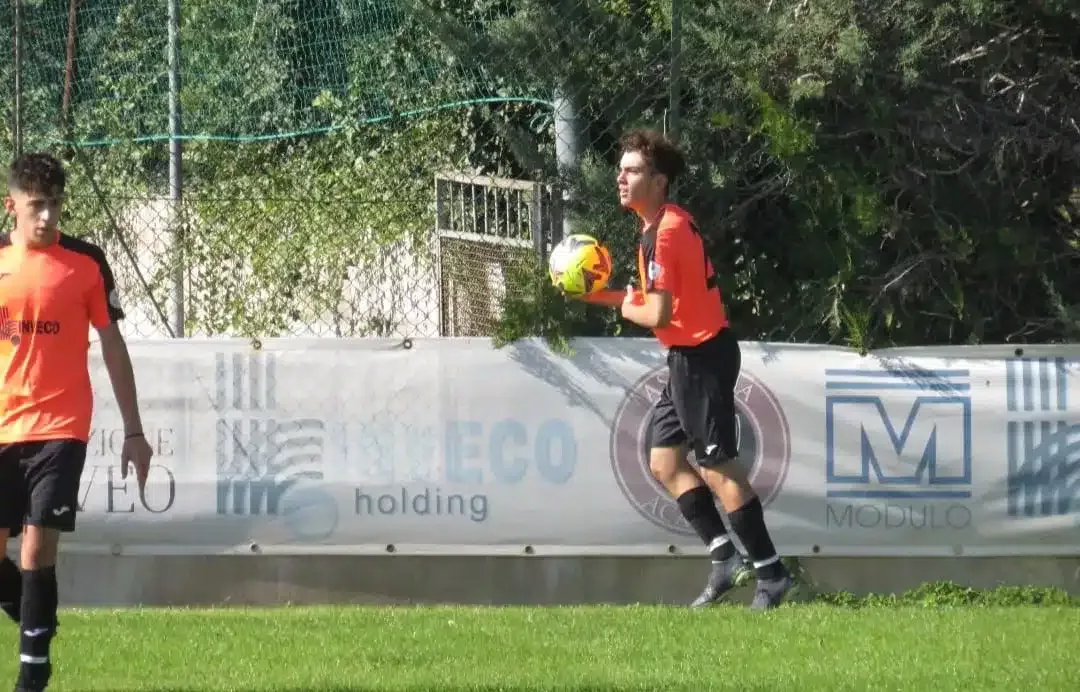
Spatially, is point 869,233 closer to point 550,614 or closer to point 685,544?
point 685,544

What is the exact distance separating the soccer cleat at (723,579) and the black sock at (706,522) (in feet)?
0.11

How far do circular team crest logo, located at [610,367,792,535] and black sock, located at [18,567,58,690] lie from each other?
3.17 meters

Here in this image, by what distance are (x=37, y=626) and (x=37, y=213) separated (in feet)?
4.73

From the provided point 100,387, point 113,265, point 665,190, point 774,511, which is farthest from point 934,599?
point 113,265

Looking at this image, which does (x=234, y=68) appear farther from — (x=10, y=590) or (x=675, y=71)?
(x=10, y=590)

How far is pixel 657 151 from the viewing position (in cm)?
752

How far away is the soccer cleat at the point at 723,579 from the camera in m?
7.56

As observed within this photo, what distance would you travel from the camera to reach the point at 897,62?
8.25 meters

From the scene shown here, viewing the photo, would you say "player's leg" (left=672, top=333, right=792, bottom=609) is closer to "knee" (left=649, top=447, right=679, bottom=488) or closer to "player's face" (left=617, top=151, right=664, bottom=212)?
"knee" (left=649, top=447, right=679, bottom=488)

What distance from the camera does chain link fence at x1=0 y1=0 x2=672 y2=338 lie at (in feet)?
27.8

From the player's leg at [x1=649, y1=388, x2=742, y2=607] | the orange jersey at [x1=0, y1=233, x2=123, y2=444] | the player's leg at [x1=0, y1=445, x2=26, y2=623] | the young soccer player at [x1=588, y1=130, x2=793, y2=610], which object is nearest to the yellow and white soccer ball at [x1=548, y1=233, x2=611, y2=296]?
the young soccer player at [x1=588, y1=130, x2=793, y2=610]

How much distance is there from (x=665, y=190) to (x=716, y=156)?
1.07 metres

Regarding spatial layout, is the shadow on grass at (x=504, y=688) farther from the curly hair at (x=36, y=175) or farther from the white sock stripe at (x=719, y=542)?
the white sock stripe at (x=719, y=542)

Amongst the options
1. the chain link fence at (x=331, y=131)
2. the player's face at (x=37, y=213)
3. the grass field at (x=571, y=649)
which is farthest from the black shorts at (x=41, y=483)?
the chain link fence at (x=331, y=131)
